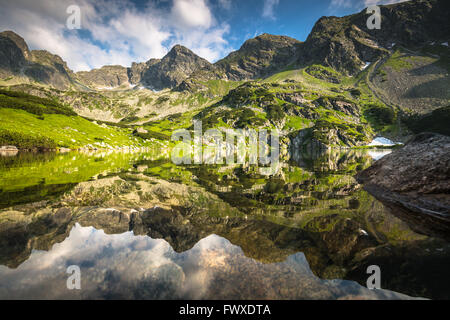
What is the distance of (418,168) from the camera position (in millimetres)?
13094

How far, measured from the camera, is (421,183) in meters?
12.2

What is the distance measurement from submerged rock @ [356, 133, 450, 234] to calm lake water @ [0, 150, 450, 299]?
57.0 inches

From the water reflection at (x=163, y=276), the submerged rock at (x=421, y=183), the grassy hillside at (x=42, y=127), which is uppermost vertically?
the grassy hillside at (x=42, y=127)

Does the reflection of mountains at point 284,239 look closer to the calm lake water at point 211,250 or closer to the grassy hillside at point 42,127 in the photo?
the calm lake water at point 211,250

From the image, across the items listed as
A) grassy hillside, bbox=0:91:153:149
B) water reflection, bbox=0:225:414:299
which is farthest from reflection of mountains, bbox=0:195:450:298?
grassy hillside, bbox=0:91:153:149

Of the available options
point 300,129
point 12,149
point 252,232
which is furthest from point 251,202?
point 300,129

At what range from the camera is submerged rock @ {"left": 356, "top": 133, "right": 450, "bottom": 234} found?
9867 mm

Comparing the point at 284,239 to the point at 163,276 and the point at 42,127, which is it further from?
the point at 42,127

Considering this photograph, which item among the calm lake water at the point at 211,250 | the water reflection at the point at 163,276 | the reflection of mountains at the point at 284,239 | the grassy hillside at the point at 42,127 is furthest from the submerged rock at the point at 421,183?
the grassy hillside at the point at 42,127

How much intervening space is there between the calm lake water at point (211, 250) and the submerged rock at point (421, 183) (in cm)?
145

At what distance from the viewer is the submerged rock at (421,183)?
987 centimetres

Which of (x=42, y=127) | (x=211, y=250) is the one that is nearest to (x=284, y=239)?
(x=211, y=250)
